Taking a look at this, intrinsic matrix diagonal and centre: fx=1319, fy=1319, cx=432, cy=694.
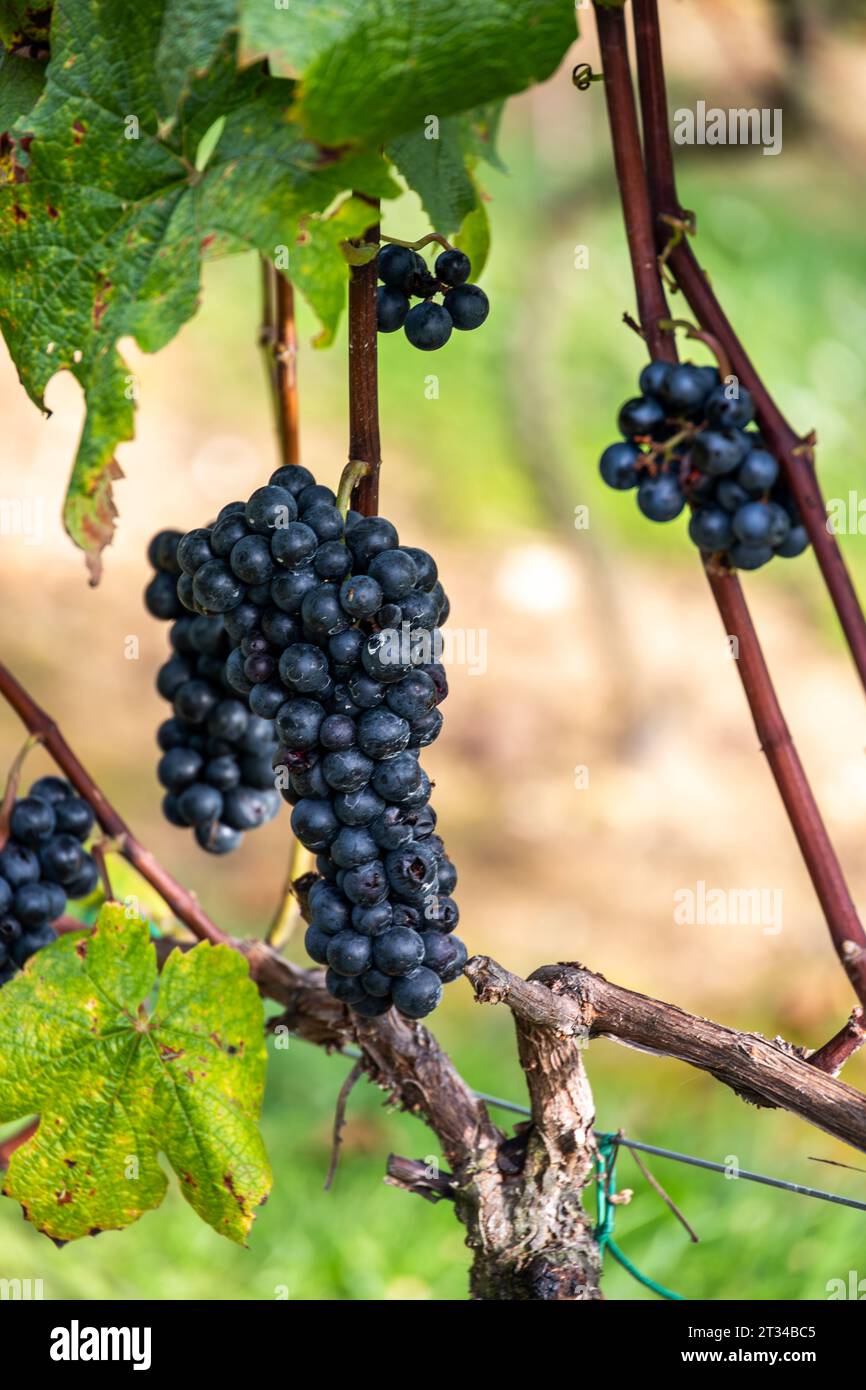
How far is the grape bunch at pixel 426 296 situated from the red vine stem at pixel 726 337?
13cm

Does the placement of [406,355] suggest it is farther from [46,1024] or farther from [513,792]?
[46,1024]

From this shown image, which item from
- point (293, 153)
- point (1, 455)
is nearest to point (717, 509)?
point (293, 153)

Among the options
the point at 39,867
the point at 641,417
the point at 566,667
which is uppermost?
the point at 566,667

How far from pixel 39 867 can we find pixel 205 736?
18 cm

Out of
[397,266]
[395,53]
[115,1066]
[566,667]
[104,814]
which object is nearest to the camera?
[395,53]

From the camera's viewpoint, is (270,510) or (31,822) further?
(31,822)

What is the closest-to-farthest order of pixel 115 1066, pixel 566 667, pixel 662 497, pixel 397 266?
pixel 662 497, pixel 397 266, pixel 115 1066, pixel 566 667

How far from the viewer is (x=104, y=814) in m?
1.09

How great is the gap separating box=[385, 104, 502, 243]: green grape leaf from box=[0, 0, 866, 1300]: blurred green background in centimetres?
26

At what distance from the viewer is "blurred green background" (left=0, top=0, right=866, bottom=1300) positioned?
7.63 feet

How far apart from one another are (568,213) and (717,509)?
8.98ft

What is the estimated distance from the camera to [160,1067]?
0.97 meters

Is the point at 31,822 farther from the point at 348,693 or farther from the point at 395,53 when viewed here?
the point at 395,53

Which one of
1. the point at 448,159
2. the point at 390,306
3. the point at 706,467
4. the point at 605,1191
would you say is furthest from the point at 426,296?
the point at 605,1191
